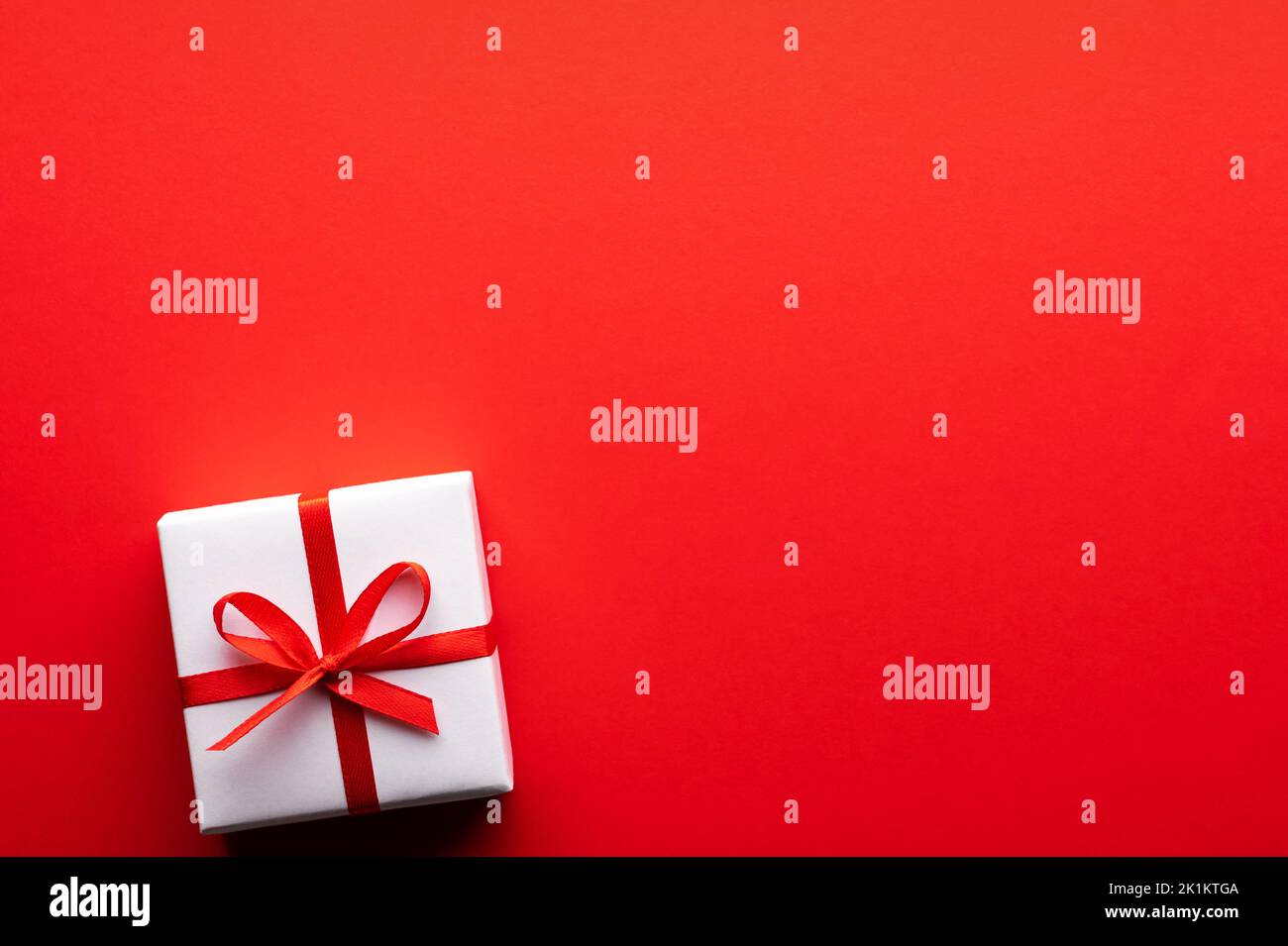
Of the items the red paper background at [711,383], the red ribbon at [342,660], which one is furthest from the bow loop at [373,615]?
the red paper background at [711,383]

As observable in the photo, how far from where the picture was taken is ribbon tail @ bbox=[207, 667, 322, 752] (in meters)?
1.27

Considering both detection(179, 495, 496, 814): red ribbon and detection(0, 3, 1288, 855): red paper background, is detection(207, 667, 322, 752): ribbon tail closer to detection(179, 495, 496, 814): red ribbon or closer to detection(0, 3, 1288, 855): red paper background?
detection(179, 495, 496, 814): red ribbon

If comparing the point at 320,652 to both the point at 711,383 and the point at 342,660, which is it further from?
the point at 711,383

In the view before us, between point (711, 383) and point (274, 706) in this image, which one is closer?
point (274, 706)

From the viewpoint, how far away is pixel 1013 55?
56.8 inches

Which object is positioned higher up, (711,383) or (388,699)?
(711,383)

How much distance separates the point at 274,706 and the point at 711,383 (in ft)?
2.44

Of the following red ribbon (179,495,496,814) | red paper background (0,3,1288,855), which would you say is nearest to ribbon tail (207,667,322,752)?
red ribbon (179,495,496,814)

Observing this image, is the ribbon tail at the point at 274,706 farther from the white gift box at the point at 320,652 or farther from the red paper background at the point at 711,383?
the red paper background at the point at 711,383

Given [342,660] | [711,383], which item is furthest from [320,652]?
[711,383]

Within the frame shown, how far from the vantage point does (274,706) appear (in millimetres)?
1263

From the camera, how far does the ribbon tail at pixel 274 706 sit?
49.8 inches

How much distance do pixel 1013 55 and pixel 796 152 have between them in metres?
0.35

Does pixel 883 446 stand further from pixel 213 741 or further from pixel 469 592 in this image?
pixel 213 741
